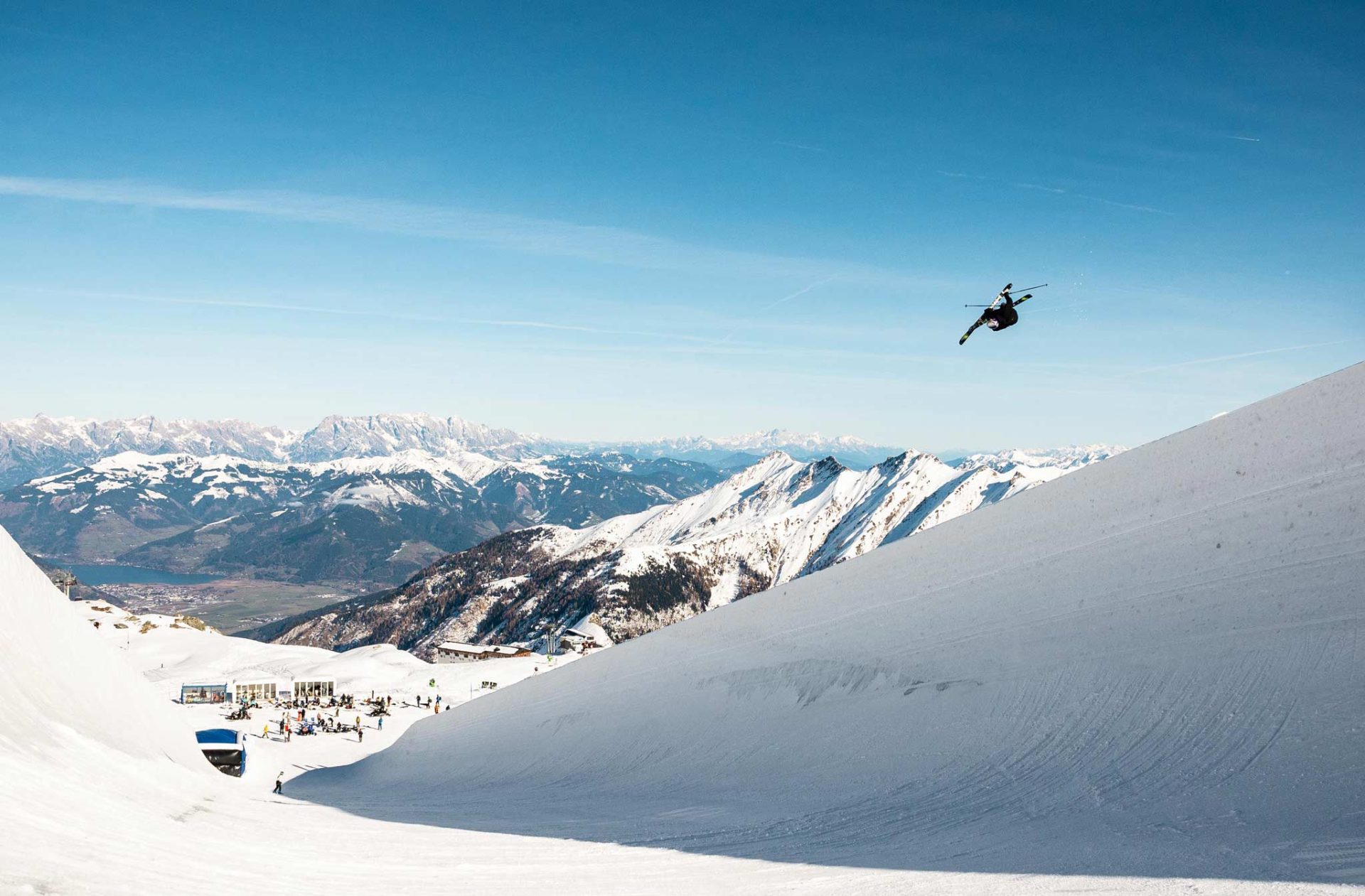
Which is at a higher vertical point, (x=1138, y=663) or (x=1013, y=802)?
(x=1138, y=663)

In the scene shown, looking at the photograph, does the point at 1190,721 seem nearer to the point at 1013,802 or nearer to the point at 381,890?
the point at 1013,802

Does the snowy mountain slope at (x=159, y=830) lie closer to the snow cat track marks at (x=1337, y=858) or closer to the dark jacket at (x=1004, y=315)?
the snow cat track marks at (x=1337, y=858)

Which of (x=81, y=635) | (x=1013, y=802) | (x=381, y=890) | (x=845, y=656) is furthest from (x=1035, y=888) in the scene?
(x=81, y=635)

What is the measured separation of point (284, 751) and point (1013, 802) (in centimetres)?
3406

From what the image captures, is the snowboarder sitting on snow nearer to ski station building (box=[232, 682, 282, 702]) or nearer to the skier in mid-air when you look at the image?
the skier in mid-air

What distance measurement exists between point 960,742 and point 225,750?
81.6 feet

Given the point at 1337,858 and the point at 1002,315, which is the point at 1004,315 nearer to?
the point at 1002,315

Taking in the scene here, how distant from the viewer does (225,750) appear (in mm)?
27141

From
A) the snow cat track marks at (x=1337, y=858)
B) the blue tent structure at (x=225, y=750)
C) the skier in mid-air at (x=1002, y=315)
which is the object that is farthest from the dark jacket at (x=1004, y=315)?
the blue tent structure at (x=225, y=750)

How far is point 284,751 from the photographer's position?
1398 inches

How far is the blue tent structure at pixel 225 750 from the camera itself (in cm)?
2670

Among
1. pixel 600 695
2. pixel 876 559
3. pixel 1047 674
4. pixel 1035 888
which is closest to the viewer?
pixel 1035 888

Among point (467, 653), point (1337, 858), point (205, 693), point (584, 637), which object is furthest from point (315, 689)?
point (584, 637)

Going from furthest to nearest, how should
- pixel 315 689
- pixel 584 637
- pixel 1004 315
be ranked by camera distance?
1. pixel 584 637
2. pixel 315 689
3. pixel 1004 315
